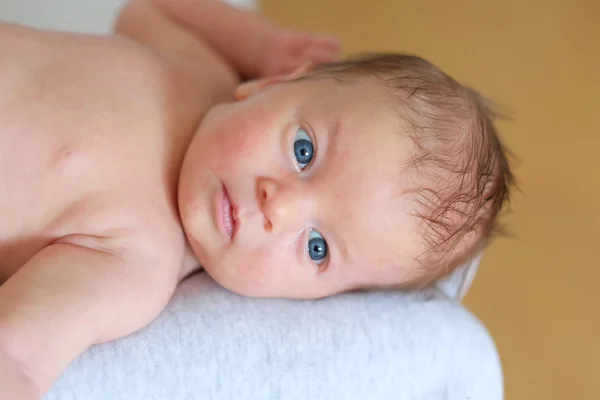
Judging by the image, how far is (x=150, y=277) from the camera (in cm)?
66

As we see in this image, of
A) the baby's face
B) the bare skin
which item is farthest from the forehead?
the bare skin

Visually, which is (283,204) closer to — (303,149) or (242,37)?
(303,149)

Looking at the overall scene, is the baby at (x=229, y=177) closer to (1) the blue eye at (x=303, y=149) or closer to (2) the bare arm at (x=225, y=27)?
(1) the blue eye at (x=303, y=149)

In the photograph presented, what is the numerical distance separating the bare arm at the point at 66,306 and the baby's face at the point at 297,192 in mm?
83

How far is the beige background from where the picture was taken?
3.57ft

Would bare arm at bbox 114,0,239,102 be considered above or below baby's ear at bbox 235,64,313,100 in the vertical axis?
below

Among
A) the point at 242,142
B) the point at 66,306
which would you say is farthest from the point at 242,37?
the point at 66,306

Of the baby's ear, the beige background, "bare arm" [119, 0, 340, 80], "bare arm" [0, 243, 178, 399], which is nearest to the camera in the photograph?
"bare arm" [0, 243, 178, 399]

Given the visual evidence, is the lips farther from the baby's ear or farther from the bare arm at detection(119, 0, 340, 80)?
the bare arm at detection(119, 0, 340, 80)

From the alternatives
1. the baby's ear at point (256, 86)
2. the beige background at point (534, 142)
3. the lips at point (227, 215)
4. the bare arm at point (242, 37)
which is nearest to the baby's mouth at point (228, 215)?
the lips at point (227, 215)

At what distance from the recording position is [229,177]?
70cm

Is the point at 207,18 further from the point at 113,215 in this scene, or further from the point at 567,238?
the point at 567,238

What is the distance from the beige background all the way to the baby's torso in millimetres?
679

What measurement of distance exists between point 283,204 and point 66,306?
239 mm
